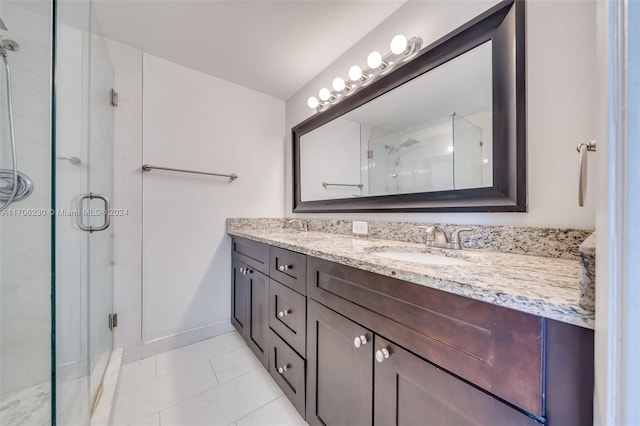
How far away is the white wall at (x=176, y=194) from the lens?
1.57 meters

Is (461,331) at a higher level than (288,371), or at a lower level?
higher

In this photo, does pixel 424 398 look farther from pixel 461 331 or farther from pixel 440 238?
pixel 440 238

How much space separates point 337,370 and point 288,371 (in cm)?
41

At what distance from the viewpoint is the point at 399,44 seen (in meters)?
1.19

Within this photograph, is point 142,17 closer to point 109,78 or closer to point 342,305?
point 109,78

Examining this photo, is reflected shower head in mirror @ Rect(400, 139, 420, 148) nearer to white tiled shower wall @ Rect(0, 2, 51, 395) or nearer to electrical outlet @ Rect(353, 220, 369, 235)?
electrical outlet @ Rect(353, 220, 369, 235)

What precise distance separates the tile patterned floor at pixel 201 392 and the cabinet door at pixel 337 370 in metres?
0.29

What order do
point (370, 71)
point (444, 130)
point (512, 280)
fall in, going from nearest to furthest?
point (512, 280) < point (444, 130) < point (370, 71)

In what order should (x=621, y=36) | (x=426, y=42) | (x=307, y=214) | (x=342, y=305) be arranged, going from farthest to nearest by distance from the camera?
(x=307, y=214) < (x=426, y=42) < (x=342, y=305) < (x=621, y=36)

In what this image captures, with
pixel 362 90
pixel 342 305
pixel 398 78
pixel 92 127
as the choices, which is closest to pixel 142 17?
pixel 92 127

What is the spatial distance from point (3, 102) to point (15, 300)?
874 mm

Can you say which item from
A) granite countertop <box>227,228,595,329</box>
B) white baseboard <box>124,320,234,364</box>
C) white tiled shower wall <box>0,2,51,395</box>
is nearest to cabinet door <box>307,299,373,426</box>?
granite countertop <box>227,228,595,329</box>

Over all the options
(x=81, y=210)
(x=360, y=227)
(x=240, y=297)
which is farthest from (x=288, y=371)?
(x=81, y=210)

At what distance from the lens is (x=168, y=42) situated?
5.02 ft
